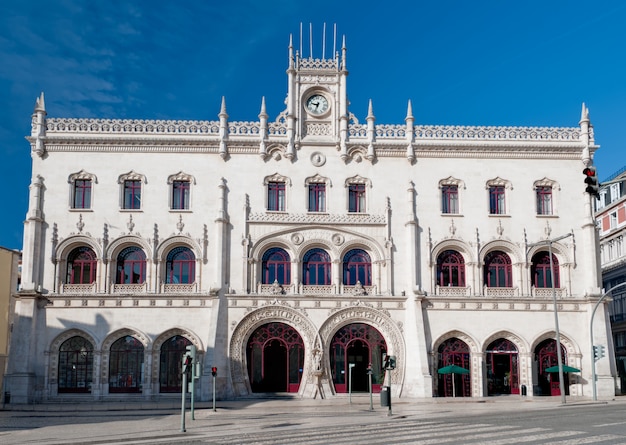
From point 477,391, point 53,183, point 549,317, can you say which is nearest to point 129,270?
point 53,183

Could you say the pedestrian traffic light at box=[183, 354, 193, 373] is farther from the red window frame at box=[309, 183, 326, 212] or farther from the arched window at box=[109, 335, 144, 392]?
the red window frame at box=[309, 183, 326, 212]

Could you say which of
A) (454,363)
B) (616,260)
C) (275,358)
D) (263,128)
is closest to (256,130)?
(263,128)

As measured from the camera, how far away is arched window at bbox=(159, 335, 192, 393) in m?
45.8

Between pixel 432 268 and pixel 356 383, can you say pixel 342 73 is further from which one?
pixel 356 383

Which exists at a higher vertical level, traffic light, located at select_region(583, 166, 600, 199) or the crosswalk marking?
traffic light, located at select_region(583, 166, 600, 199)

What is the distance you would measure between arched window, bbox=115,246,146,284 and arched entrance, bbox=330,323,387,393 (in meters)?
12.6

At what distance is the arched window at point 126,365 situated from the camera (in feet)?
150

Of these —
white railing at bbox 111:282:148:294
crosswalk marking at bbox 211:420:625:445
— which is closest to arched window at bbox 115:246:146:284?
white railing at bbox 111:282:148:294

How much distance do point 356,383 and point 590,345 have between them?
14.5m

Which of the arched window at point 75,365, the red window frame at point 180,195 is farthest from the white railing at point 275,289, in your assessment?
the arched window at point 75,365

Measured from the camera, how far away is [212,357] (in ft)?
146

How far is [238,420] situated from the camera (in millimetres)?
32812

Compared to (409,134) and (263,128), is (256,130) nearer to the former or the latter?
(263,128)

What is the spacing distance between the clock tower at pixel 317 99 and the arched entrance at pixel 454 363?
1450 centimetres
